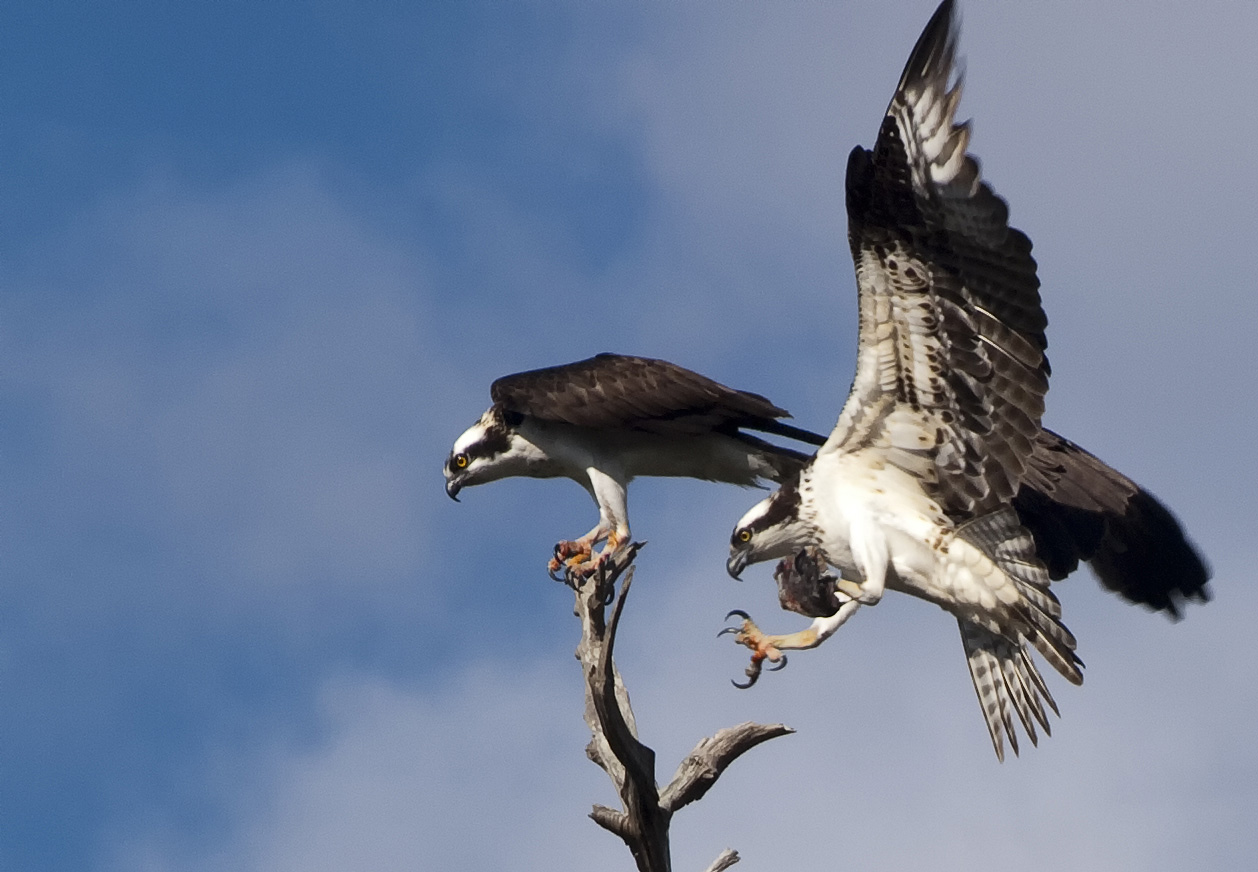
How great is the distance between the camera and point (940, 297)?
32.0 ft

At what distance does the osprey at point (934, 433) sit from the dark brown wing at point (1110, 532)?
0.73 m

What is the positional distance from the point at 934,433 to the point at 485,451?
340 cm

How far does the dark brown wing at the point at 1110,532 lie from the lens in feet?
37.6

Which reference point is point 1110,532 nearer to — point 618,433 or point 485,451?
point 618,433

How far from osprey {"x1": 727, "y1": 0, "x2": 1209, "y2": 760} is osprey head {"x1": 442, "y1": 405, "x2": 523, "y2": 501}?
2396mm

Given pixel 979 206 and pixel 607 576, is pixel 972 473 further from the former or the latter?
pixel 607 576

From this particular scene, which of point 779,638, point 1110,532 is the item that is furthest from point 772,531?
point 1110,532

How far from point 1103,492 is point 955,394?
6.69 ft

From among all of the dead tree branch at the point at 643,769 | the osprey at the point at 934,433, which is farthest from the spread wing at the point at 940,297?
the dead tree branch at the point at 643,769

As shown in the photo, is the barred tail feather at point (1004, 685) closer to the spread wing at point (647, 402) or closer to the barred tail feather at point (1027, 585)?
the barred tail feather at point (1027, 585)

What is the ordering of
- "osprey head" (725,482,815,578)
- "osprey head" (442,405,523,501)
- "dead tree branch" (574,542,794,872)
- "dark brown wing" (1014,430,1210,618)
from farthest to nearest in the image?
"osprey head" (442,405,523,501) → "dark brown wing" (1014,430,1210,618) → "osprey head" (725,482,815,578) → "dead tree branch" (574,542,794,872)

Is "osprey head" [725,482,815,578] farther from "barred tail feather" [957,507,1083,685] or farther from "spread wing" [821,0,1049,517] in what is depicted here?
"barred tail feather" [957,507,1083,685]

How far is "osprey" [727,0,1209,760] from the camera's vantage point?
31.7 feet

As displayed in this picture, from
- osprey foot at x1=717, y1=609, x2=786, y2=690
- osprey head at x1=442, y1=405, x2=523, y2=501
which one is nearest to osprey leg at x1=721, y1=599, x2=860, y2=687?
osprey foot at x1=717, y1=609, x2=786, y2=690
